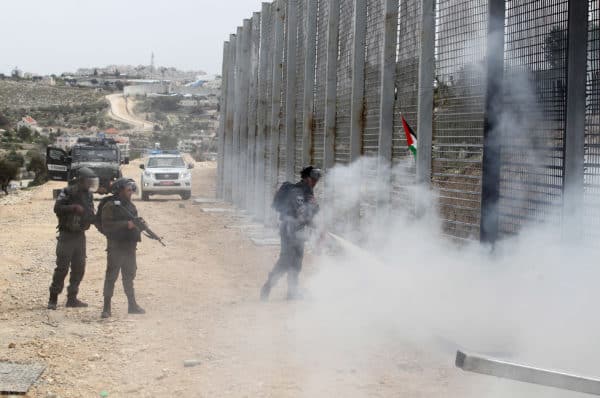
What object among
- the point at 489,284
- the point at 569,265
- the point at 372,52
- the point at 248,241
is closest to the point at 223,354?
the point at 489,284

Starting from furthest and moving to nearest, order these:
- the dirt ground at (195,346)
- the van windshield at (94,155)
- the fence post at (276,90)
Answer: the van windshield at (94,155), the fence post at (276,90), the dirt ground at (195,346)

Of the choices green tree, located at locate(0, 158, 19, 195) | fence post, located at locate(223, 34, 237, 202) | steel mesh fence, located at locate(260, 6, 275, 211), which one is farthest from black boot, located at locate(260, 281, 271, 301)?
green tree, located at locate(0, 158, 19, 195)

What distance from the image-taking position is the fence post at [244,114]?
22.5 meters

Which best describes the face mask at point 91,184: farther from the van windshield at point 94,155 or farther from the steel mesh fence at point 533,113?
the van windshield at point 94,155

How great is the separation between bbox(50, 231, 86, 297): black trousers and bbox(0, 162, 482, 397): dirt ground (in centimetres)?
28

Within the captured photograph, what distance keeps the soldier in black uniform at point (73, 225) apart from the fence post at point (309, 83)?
5537mm

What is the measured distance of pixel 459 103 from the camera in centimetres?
821

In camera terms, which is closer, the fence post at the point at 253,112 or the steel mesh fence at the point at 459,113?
the steel mesh fence at the point at 459,113

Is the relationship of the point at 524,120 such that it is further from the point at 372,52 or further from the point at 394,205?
the point at 372,52

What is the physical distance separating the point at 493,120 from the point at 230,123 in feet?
64.6

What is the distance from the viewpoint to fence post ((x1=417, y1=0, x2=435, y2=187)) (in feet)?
29.2

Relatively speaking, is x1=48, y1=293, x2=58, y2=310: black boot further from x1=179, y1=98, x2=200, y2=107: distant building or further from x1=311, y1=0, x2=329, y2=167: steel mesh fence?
x1=179, y1=98, x2=200, y2=107: distant building

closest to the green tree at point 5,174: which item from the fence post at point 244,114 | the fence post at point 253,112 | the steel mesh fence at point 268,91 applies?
the fence post at point 244,114

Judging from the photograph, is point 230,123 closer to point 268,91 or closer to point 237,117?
point 237,117
